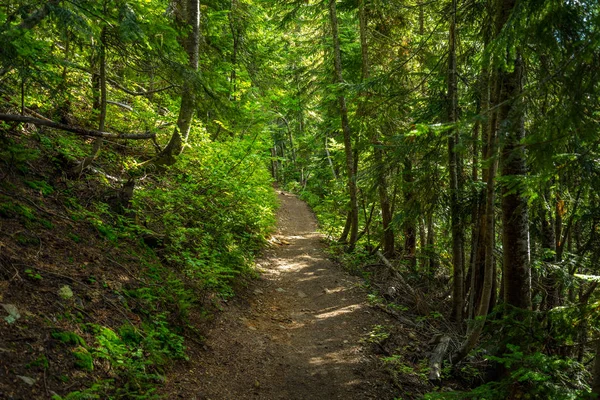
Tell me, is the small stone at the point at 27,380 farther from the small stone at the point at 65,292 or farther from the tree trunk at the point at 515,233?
the tree trunk at the point at 515,233

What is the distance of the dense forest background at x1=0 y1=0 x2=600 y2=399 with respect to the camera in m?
3.81

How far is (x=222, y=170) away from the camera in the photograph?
32.8 feet

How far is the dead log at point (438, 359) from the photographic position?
642 centimetres

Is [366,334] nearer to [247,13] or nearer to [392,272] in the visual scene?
[392,272]

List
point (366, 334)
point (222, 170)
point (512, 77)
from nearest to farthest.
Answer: point (512, 77), point (366, 334), point (222, 170)

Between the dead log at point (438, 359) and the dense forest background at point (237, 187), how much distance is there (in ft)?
0.13

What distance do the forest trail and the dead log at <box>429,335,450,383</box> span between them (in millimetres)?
941

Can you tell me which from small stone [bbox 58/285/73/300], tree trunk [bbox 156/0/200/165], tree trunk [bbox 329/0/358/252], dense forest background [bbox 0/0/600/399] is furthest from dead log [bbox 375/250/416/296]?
small stone [bbox 58/285/73/300]

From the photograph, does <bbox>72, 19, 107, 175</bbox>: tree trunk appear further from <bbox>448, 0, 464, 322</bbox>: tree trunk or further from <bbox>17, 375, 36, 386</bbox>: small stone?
<bbox>448, 0, 464, 322</bbox>: tree trunk

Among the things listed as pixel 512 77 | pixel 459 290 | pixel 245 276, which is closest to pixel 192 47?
pixel 245 276

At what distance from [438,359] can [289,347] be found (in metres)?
2.80

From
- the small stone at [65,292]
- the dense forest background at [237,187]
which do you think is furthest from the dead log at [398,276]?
the small stone at [65,292]

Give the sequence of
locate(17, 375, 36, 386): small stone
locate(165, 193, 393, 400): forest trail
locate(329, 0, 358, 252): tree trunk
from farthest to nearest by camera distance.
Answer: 1. locate(329, 0, 358, 252): tree trunk
2. locate(165, 193, 393, 400): forest trail
3. locate(17, 375, 36, 386): small stone

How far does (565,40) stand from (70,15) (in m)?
5.55
